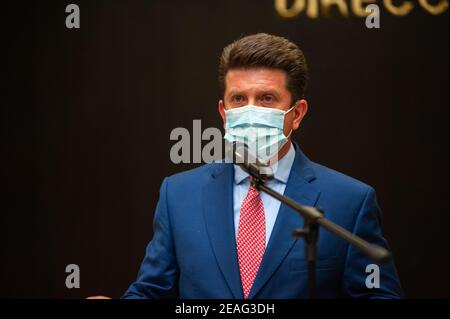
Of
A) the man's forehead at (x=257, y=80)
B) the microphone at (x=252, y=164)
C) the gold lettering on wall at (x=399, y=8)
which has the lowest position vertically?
the microphone at (x=252, y=164)

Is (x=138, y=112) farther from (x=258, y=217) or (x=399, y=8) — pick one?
(x=258, y=217)

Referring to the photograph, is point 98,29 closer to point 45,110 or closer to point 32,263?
point 45,110

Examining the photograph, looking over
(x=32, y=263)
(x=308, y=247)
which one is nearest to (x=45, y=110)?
(x=32, y=263)

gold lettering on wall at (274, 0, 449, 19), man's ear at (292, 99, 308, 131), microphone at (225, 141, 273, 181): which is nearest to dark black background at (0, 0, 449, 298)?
gold lettering on wall at (274, 0, 449, 19)

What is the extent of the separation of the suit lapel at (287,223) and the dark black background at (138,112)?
50.9 inches

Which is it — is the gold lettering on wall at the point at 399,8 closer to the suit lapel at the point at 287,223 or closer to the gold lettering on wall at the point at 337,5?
the gold lettering on wall at the point at 337,5

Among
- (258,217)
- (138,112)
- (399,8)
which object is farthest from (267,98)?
(399,8)

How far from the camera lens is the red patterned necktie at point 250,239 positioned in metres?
2.03

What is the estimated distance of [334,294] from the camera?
6.70 feet

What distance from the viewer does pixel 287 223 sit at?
2053 mm

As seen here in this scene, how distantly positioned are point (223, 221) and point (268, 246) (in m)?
0.17

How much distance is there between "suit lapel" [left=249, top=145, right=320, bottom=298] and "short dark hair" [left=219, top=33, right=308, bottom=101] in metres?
0.27

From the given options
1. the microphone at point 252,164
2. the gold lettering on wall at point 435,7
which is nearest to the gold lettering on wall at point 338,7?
the gold lettering on wall at point 435,7
